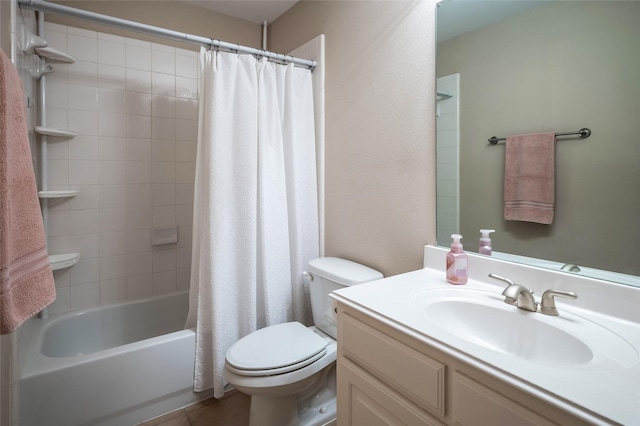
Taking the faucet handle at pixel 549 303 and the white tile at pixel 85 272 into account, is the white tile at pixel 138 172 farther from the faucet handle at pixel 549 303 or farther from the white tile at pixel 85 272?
the faucet handle at pixel 549 303

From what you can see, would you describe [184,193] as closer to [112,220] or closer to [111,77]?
[112,220]

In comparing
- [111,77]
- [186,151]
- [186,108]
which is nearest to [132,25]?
[111,77]

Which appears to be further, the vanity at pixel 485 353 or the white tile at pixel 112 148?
the white tile at pixel 112 148

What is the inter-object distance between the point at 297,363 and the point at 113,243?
1.56m

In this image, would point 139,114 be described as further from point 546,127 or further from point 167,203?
point 546,127

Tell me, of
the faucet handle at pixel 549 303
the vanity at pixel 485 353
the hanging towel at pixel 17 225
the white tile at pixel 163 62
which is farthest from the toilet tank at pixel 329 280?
the white tile at pixel 163 62

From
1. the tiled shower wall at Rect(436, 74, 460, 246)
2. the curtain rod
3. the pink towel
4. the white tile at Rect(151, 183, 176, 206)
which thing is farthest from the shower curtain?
the pink towel

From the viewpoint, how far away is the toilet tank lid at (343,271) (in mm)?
1513

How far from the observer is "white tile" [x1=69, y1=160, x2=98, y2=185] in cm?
202

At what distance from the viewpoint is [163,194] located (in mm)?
2324

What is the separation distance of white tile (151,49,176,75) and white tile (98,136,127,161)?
55 cm

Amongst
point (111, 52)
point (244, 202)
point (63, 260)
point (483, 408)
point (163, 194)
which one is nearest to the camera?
point (483, 408)

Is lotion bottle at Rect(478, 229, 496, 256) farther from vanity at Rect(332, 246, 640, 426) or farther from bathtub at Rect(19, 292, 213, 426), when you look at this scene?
bathtub at Rect(19, 292, 213, 426)

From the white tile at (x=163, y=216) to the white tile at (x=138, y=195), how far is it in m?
0.08
